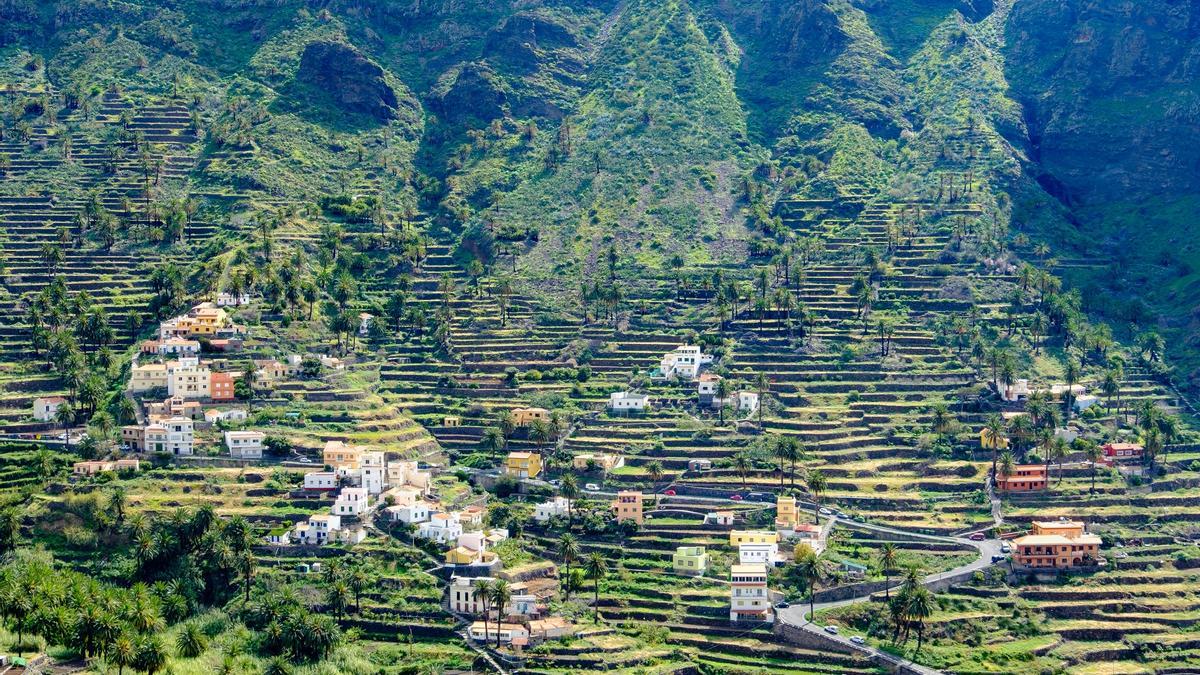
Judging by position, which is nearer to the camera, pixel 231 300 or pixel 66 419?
pixel 66 419

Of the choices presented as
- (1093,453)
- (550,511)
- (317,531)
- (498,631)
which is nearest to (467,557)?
(498,631)

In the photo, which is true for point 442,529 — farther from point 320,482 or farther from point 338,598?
point 320,482

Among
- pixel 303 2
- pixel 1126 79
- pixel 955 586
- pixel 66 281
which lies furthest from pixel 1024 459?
pixel 303 2

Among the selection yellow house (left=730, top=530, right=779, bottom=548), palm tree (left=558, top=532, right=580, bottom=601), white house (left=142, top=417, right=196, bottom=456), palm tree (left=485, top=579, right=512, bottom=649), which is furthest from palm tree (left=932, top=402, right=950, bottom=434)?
white house (left=142, top=417, right=196, bottom=456)

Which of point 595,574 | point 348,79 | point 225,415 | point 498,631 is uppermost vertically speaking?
point 348,79

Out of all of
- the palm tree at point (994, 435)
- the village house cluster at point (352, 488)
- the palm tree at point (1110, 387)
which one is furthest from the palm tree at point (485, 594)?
the palm tree at point (1110, 387)

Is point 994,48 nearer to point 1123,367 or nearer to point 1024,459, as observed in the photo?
point 1123,367

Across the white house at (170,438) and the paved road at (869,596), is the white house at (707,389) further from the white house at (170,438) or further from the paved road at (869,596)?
the white house at (170,438)

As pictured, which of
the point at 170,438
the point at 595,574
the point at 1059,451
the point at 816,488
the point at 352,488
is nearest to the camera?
the point at 595,574
